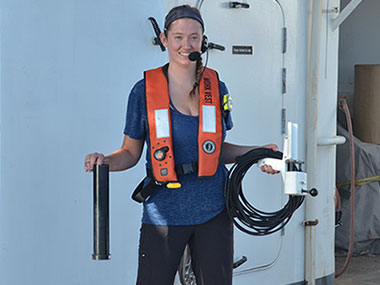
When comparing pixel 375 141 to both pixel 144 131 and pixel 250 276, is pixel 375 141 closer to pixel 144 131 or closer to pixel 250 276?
pixel 250 276

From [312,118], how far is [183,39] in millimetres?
2884

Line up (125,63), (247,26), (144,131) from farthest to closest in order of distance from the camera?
(247,26) → (125,63) → (144,131)

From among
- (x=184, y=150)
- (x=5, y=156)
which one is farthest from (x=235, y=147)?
(x=5, y=156)

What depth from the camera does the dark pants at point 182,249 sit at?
3199mm

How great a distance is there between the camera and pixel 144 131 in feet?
10.8

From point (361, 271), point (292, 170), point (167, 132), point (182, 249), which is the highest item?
point (167, 132)

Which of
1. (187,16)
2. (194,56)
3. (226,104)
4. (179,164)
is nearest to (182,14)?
(187,16)

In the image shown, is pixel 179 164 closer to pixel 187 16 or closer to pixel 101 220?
pixel 101 220

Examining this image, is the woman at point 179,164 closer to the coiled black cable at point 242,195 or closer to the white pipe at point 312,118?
the coiled black cable at point 242,195

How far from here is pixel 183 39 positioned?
3.21m

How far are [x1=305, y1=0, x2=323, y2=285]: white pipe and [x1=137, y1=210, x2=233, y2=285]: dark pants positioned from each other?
278 centimetres

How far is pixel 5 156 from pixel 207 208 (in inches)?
41.6

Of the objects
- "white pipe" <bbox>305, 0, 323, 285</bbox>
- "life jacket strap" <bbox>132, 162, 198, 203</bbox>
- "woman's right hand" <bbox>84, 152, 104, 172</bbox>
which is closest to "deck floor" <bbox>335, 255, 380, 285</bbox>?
"white pipe" <bbox>305, 0, 323, 285</bbox>

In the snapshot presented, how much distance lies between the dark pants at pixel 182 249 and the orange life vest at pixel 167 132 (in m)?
0.23
